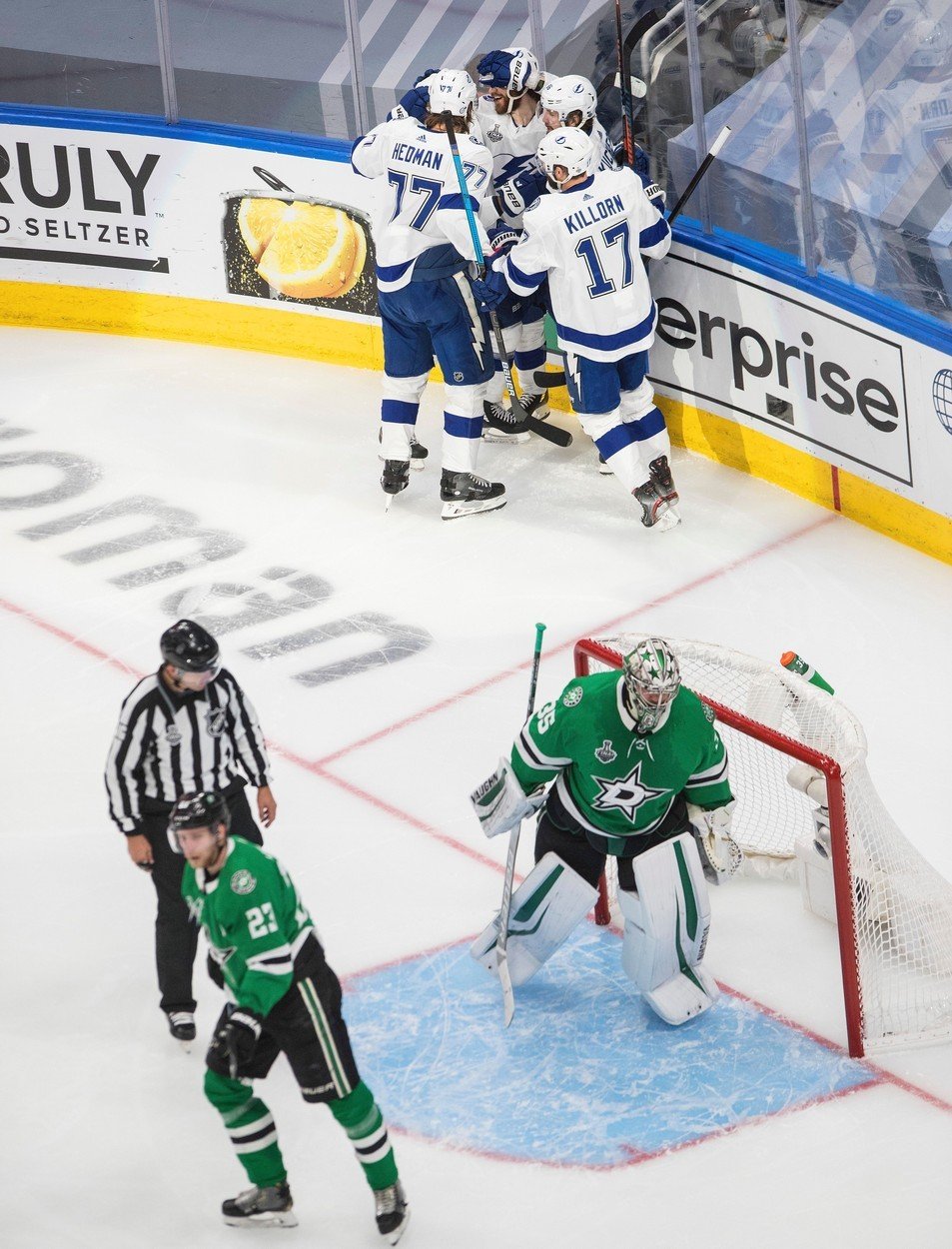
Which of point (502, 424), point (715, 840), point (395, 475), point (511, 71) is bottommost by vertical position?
point (715, 840)

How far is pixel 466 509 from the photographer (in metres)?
7.17

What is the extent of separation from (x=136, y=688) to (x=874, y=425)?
11.3 ft

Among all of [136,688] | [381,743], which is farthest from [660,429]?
[136,688]

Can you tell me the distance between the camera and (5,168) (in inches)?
350

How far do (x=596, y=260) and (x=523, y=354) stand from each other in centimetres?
103

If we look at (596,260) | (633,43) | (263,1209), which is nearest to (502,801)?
(263,1209)

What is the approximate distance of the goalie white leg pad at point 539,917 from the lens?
436 centimetres

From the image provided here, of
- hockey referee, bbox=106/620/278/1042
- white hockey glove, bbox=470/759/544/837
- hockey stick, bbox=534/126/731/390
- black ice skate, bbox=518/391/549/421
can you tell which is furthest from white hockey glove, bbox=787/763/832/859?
black ice skate, bbox=518/391/549/421

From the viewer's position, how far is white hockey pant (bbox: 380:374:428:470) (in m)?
7.17

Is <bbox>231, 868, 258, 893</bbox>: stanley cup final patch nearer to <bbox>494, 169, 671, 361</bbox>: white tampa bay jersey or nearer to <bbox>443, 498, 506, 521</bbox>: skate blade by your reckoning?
<bbox>494, 169, 671, 361</bbox>: white tampa bay jersey

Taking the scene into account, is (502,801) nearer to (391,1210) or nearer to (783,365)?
(391,1210)

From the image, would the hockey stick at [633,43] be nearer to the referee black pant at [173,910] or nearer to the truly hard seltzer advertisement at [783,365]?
the truly hard seltzer advertisement at [783,365]

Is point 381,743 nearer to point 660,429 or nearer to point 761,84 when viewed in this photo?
point 660,429

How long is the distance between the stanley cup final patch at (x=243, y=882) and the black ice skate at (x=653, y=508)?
144 inches
